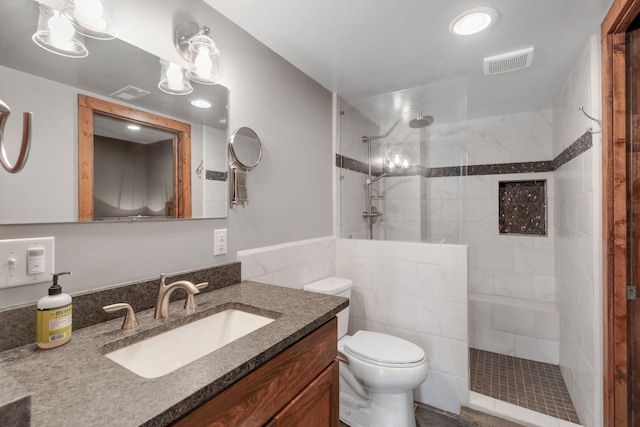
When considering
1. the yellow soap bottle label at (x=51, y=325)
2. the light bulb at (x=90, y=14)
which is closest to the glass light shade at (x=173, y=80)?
the light bulb at (x=90, y=14)

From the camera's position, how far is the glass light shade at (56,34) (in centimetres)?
88

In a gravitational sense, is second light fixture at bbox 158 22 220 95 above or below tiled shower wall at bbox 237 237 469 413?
above

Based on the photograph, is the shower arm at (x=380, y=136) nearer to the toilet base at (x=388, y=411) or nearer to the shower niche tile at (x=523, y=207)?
the shower niche tile at (x=523, y=207)

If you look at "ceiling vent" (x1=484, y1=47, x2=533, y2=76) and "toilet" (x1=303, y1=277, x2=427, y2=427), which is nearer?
"toilet" (x1=303, y1=277, x2=427, y2=427)

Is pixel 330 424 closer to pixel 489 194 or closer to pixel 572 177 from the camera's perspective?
pixel 572 177

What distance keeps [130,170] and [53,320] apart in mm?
521

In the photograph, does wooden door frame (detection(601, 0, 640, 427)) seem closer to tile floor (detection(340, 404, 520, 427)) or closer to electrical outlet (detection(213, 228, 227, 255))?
tile floor (detection(340, 404, 520, 427))

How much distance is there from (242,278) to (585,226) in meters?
1.89

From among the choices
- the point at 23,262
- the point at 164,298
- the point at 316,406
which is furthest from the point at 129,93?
the point at 316,406

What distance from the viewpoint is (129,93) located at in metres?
1.07

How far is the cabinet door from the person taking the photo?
86cm

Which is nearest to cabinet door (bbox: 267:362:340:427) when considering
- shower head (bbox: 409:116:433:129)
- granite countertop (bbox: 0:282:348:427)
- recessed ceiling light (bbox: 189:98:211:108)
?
granite countertop (bbox: 0:282:348:427)

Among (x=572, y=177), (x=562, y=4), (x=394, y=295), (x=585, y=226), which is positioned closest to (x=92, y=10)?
(x=562, y=4)

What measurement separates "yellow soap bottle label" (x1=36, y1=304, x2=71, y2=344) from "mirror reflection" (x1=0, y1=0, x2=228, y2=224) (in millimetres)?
267
